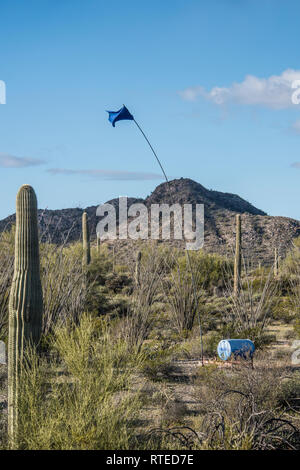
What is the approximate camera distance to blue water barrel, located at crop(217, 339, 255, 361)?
10.1 meters

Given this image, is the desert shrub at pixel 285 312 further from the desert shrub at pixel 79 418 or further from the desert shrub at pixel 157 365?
the desert shrub at pixel 79 418

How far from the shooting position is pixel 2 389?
359 inches

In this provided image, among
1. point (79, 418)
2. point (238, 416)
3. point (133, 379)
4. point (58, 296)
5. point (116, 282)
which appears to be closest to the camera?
point (79, 418)

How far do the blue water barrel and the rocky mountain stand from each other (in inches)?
689

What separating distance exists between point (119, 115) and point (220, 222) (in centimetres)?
3158

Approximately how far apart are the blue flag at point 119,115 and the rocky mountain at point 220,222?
1802 cm

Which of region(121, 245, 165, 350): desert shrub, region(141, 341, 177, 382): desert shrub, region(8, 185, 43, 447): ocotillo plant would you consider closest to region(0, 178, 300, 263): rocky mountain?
region(121, 245, 165, 350): desert shrub

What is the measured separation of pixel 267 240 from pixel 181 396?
28689 millimetres

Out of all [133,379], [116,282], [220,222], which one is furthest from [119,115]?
[220,222]

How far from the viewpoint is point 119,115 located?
10164 millimetres

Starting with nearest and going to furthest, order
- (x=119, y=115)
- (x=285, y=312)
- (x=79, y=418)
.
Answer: (x=79, y=418), (x=119, y=115), (x=285, y=312)

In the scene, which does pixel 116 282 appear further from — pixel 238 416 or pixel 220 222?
pixel 220 222

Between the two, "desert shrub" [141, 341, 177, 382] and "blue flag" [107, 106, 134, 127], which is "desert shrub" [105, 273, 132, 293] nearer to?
"desert shrub" [141, 341, 177, 382]

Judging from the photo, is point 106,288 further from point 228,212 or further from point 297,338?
point 228,212
